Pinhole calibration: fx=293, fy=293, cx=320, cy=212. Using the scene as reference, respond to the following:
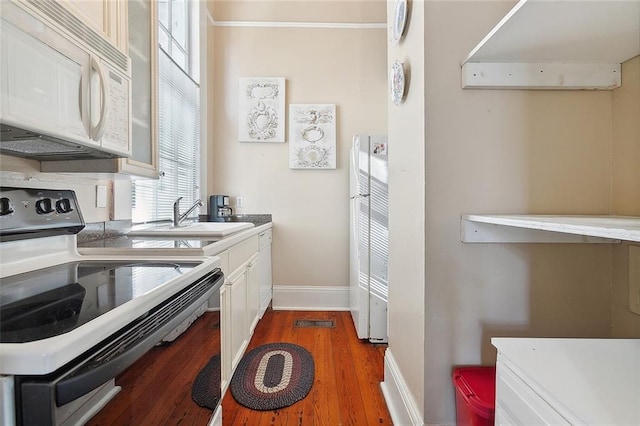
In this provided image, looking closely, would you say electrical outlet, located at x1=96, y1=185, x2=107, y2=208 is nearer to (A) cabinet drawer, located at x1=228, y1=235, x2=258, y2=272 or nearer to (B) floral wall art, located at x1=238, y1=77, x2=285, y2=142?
(A) cabinet drawer, located at x1=228, y1=235, x2=258, y2=272

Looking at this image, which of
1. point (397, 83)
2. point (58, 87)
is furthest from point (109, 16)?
point (397, 83)

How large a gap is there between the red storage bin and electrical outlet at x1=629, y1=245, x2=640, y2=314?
0.53 meters

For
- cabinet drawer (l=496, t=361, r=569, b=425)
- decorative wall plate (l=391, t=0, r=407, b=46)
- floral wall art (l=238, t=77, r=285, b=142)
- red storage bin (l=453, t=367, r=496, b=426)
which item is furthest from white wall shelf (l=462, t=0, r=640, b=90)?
floral wall art (l=238, t=77, r=285, b=142)

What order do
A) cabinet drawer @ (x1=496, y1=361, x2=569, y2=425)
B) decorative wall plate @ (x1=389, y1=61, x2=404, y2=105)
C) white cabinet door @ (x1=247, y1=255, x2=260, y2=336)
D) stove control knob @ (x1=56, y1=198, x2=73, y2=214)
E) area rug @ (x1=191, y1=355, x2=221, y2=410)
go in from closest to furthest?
1. cabinet drawer @ (x1=496, y1=361, x2=569, y2=425)
2. area rug @ (x1=191, y1=355, x2=221, y2=410)
3. stove control knob @ (x1=56, y1=198, x2=73, y2=214)
4. decorative wall plate @ (x1=389, y1=61, x2=404, y2=105)
5. white cabinet door @ (x1=247, y1=255, x2=260, y2=336)

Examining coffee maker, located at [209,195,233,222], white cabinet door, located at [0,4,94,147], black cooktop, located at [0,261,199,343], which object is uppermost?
white cabinet door, located at [0,4,94,147]

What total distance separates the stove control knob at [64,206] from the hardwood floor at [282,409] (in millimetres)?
660

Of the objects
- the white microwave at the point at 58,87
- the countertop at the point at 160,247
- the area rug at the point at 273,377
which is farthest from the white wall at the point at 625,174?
the white microwave at the point at 58,87

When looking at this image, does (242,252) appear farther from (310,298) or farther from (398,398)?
(310,298)

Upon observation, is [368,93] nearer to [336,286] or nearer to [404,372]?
[336,286]

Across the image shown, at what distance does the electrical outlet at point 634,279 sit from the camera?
3.34ft

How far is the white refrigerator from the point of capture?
7.36 feet

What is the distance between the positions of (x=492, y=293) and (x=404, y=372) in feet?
1.90

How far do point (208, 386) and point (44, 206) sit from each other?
2.81 feet

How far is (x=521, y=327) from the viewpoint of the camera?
111cm
